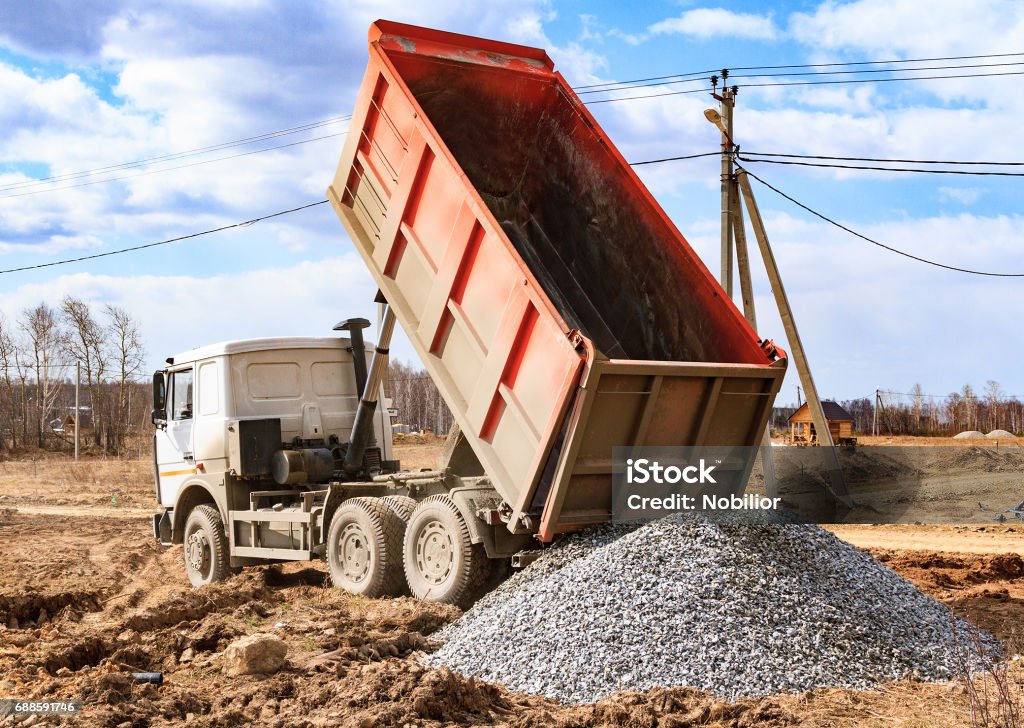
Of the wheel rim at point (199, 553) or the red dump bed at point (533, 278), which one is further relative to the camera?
the wheel rim at point (199, 553)

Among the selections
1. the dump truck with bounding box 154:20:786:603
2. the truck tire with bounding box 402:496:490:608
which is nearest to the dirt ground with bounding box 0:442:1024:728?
the truck tire with bounding box 402:496:490:608

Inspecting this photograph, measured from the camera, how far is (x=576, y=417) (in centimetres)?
700

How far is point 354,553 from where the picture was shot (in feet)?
30.1

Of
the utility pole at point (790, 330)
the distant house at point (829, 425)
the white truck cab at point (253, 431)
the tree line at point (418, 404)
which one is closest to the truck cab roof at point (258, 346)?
the white truck cab at point (253, 431)

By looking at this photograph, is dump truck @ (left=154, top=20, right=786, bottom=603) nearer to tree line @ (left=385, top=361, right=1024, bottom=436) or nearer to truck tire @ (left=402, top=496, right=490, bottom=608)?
truck tire @ (left=402, top=496, right=490, bottom=608)

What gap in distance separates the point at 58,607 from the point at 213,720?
526 centimetres

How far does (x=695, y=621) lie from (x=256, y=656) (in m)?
2.83

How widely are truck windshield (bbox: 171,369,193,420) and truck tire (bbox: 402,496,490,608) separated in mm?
4065

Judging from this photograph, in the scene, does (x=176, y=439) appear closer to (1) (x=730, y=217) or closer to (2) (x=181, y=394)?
(2) (x=181, y=394)

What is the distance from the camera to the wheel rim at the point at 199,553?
11.3 m

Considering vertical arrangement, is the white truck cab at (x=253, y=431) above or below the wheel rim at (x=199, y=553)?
above

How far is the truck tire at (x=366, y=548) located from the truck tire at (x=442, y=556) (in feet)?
0.54

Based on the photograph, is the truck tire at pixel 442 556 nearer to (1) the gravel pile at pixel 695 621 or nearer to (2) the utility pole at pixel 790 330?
(1) the gravel pile at pixel 695 621

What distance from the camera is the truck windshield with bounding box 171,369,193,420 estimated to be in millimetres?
11469
